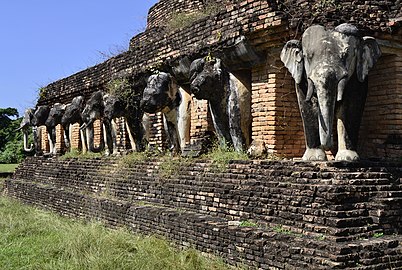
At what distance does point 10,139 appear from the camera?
43.1 metres

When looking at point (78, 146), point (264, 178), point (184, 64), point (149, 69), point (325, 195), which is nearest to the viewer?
point (325, 195)

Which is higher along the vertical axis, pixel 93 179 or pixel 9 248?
pixel 93 179

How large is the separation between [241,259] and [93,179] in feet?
18.1

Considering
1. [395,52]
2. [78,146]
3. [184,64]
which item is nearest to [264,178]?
[395,52]

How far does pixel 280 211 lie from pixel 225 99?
7.88ft

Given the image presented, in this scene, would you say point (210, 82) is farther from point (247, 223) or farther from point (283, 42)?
point (247, 223)

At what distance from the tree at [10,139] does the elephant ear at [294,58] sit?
35407 mm

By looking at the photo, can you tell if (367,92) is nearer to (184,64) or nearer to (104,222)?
(184,64)

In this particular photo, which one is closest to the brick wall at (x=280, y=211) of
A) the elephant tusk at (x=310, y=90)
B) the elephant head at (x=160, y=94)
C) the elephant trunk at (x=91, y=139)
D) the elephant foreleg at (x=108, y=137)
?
the elephant tusk at (x=310, y=90)

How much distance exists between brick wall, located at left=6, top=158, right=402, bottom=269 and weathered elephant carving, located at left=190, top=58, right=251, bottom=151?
62 cm

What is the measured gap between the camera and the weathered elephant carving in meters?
7.54

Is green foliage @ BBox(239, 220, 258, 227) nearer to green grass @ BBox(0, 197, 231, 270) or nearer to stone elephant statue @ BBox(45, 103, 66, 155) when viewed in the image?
green grass @ BBox(0, 197, 231, 270)

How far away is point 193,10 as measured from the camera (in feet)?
41.0

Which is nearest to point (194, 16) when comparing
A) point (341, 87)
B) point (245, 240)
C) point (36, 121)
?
point (341, 87)
